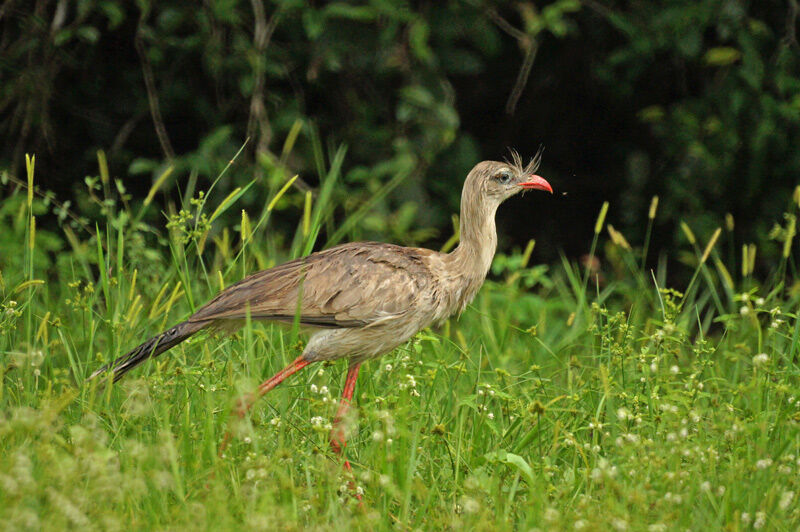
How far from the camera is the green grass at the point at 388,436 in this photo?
3320mm

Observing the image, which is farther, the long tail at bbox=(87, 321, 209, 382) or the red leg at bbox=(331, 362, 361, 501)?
the long tail at bbox=(87, 321, 209, 382)

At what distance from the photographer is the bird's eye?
484 centimetres

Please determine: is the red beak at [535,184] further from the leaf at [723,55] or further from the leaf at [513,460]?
the leaf at [723,55]

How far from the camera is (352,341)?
174 inches

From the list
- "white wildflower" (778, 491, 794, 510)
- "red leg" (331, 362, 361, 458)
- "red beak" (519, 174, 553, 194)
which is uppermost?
"red beak" (519, 174, 553, 194)

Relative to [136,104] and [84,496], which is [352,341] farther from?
[136,104]

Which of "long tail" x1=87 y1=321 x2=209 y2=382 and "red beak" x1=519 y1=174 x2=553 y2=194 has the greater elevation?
Result: "red beak" x1=519 y1=174 x2=553 y2=194

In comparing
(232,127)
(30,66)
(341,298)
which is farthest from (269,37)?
(341,298)

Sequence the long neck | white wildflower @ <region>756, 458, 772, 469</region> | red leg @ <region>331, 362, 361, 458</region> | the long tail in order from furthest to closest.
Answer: the long neck → the long tail → red leg @ <region>331, 362, 361, 458</region> → white wildflower @ <region>756, 458, 772, 469</region>

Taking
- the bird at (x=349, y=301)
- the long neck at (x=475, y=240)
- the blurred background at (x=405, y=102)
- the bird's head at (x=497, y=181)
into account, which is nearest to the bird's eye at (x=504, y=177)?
the bird's head at (x=497, y=181)

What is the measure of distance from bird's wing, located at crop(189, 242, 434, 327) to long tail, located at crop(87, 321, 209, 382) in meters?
0.04

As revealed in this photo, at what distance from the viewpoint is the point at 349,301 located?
4.44m

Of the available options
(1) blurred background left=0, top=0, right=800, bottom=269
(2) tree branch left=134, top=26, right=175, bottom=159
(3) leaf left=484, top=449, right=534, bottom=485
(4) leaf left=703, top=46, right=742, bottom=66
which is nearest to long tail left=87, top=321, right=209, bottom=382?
(3) leaf left=484, top=449, right=534, bottom=485

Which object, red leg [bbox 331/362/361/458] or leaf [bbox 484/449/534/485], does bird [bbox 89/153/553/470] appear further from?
leaf [bbox 484/449/534/485]
